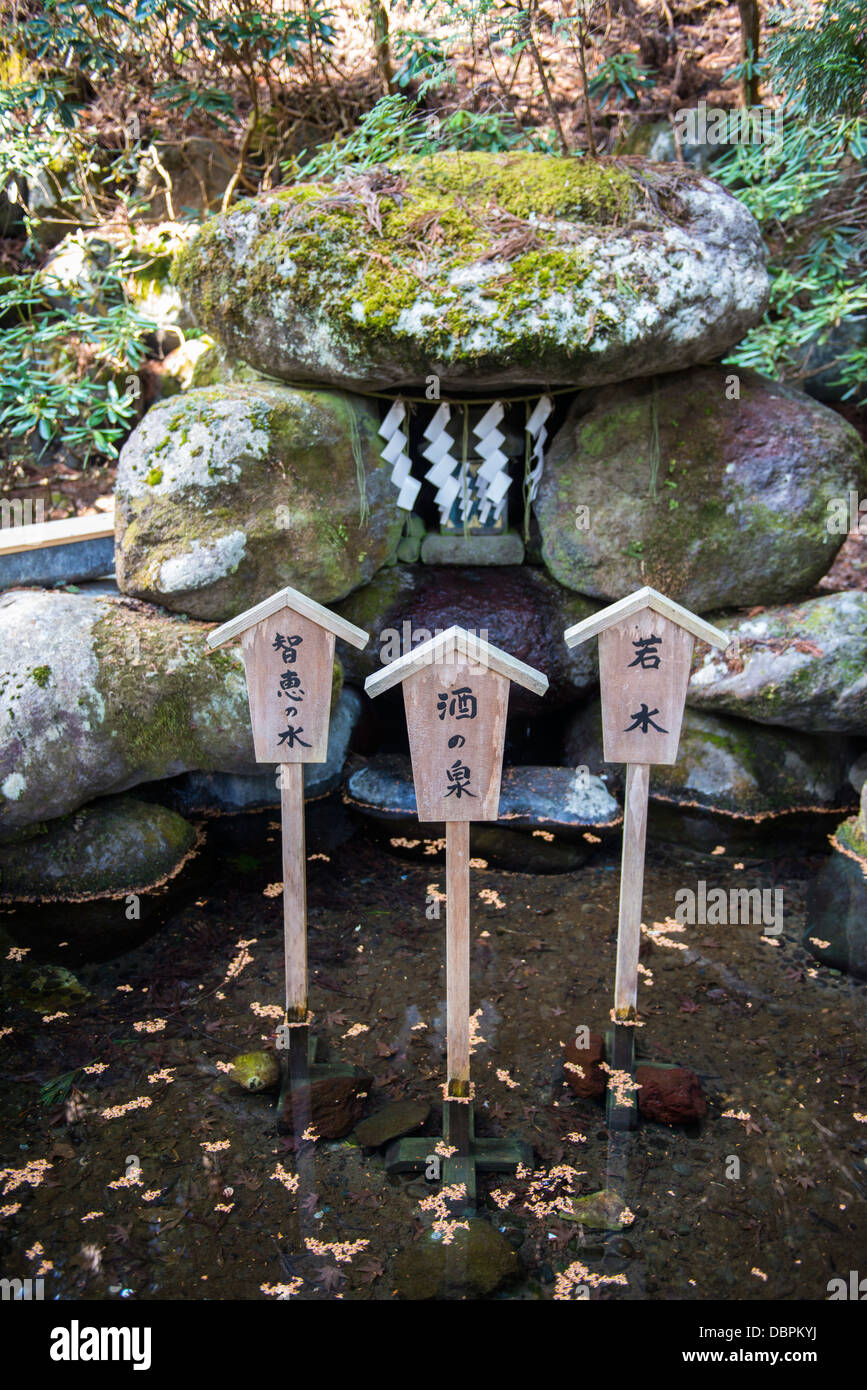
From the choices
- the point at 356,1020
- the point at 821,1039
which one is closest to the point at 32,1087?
the point at 356,1020

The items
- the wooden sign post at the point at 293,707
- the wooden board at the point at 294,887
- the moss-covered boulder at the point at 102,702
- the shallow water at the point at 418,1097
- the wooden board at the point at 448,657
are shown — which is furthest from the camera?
the moss-covered boulder at the point at 102,702

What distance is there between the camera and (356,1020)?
167 inches

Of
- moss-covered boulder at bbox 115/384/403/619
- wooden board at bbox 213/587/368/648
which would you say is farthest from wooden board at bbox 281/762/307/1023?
moss-covered boulder at bbox 115/384/403/619

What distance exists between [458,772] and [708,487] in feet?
12.3

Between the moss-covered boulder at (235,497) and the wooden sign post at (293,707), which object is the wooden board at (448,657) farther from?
the moss-covered boulder at (235,497)

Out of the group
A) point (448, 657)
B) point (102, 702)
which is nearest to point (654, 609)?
point (448, 657)

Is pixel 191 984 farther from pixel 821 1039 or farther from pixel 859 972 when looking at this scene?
pixel 859 972

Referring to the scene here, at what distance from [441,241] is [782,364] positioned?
12.7 feet

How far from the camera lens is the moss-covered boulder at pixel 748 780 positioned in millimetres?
6270

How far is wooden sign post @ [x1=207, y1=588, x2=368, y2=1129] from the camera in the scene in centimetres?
376

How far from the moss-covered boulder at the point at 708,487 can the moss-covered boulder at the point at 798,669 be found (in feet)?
1.13

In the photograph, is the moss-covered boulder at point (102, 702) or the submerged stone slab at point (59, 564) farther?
the submerged stone slab at point (59, 564)

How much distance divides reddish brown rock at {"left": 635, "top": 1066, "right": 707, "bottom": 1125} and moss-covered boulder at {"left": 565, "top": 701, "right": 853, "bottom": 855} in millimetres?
2496

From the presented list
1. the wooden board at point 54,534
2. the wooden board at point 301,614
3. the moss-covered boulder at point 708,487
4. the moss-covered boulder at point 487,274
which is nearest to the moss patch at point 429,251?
the moss-covered boulder at point 487,274
